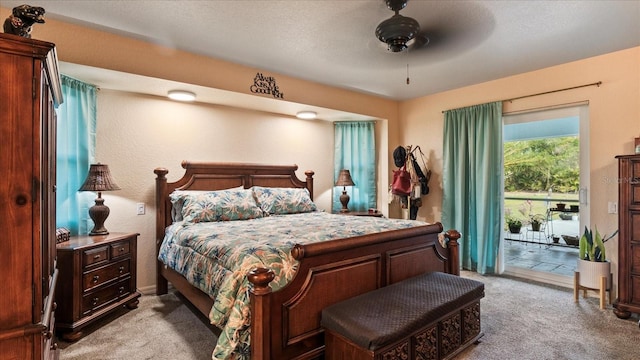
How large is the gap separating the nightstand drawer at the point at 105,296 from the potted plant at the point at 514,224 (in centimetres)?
460

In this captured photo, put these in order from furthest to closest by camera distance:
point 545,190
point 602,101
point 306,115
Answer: point 306,115
point 545,190
point 602,101

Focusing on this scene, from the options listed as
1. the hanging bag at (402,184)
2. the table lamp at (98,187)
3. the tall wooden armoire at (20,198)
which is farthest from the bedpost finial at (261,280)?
the hanging bag at (402,184)

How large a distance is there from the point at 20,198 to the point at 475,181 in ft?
14.5

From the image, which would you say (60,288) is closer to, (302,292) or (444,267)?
(302,292)

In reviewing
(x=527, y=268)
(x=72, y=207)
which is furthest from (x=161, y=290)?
(x=527, y=268)

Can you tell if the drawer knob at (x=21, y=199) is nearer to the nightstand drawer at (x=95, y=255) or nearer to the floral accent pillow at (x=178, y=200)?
the nightstand drawer at (x=95, y=255)

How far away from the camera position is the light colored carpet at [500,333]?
217 centimetres

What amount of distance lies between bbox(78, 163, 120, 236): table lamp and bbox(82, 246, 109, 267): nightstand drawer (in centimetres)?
32

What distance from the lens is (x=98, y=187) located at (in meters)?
2.80

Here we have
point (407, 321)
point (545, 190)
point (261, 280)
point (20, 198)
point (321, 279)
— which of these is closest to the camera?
point (20, 198)

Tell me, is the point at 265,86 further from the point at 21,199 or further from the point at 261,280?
the point at 21,199

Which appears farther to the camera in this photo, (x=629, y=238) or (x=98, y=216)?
(x=98, y=216)

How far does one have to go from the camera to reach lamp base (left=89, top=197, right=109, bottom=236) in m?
2.87

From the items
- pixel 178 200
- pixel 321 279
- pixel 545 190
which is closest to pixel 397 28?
pixel 321 279
